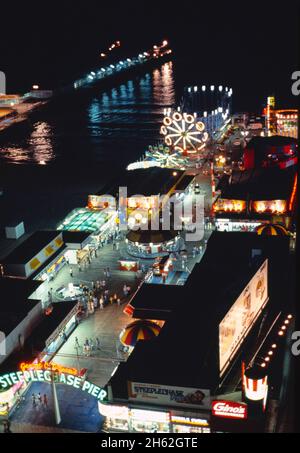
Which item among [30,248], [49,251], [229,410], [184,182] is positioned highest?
[184,182]

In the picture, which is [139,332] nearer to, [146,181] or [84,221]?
[84,221]

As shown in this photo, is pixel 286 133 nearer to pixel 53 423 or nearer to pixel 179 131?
pixel 179 131

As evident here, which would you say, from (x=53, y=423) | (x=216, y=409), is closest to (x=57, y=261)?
(x=53, y=423)

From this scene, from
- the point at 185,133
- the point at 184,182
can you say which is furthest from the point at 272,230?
the point at 185,133

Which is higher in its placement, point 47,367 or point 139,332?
point 47,367

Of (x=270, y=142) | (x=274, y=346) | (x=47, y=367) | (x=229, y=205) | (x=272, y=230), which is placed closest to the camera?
(x=47, y=367)

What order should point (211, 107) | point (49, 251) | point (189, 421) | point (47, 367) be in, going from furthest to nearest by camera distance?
point (211, 107), point (49, 251), point (47, 367), point (189, 421)

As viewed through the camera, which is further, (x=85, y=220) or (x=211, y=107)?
(x=211, y=107)
